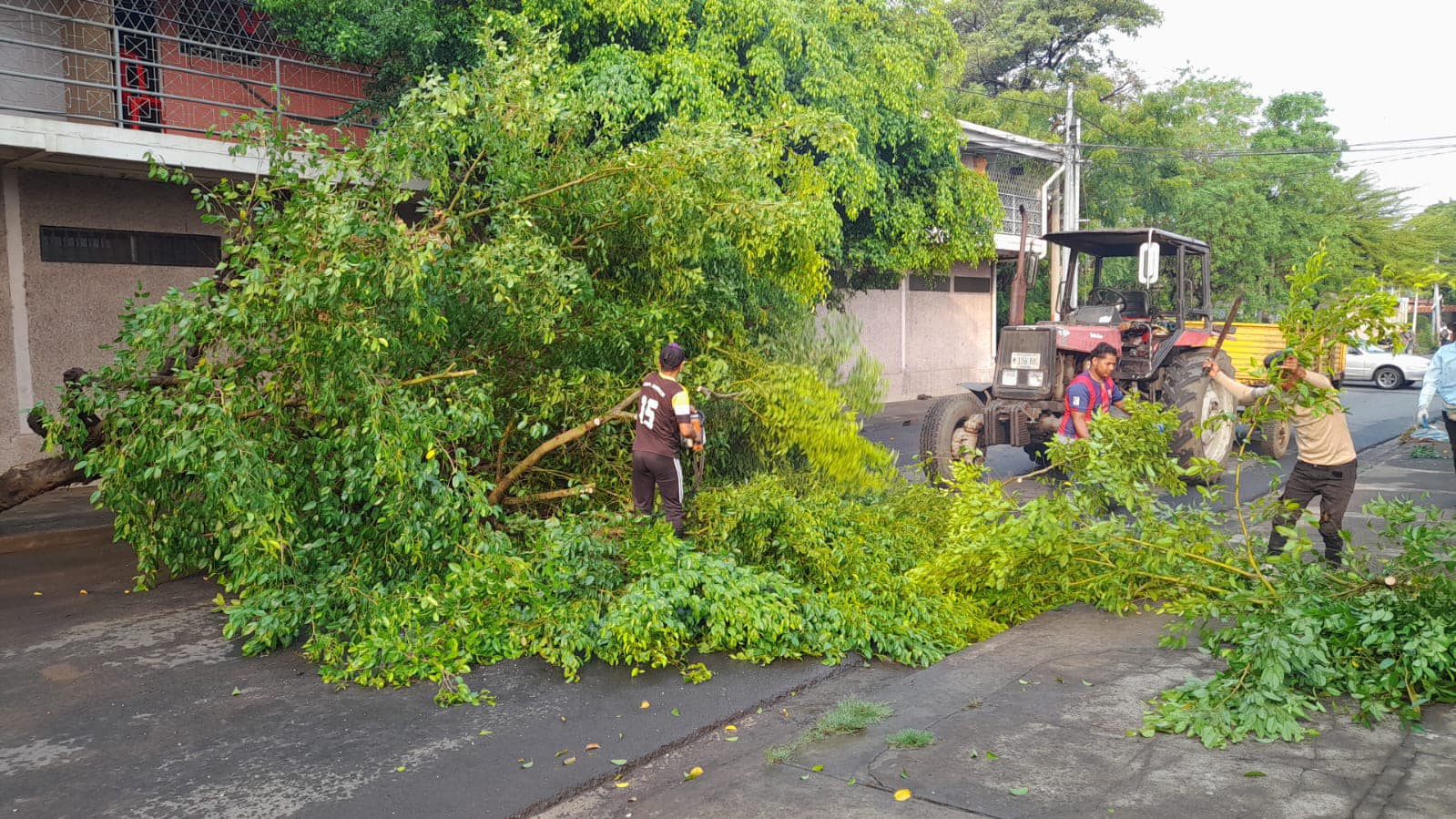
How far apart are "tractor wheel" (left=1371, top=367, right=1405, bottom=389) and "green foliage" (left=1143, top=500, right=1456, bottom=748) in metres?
28.5

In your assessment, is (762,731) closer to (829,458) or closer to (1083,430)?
(829,458)

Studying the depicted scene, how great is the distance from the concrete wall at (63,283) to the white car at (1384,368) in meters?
29.7

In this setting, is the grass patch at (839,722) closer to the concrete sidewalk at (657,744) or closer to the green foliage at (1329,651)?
the concrete sidewalk at (657,744)

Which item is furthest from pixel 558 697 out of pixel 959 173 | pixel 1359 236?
pixel 1359 236

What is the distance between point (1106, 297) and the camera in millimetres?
12906

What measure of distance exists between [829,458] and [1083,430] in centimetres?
214

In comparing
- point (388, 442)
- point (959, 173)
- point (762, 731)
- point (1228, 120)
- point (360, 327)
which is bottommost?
point (762, 731)

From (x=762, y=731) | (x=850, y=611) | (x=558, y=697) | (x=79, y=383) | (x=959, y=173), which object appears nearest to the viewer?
(x=762, y=731)

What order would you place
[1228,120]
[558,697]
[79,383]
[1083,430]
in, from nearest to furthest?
[558,697]
[79,383]
[1083,430]
[1228,120]

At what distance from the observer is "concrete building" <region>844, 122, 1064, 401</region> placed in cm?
2350

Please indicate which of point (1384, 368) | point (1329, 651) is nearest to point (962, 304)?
point (1384, 368)

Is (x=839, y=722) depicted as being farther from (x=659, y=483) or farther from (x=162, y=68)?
(x=162, y=68)

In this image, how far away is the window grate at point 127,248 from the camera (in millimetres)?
11812

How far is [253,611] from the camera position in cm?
607
